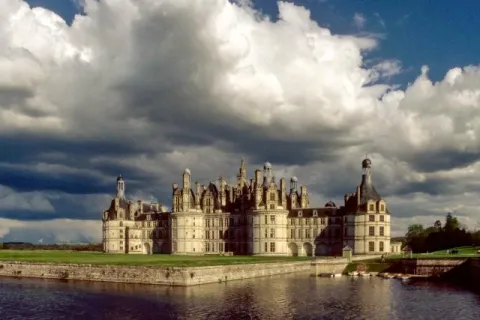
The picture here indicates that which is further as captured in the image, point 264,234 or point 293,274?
point 264,234

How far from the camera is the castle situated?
11350cm

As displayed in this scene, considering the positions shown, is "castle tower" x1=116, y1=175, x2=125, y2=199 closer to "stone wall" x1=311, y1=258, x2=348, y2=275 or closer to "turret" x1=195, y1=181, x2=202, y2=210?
"turret" x1=195, y1=181, x2=202, y2=210

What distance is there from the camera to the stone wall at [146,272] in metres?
69.7

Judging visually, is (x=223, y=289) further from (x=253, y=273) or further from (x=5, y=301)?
(x=5, y=301)

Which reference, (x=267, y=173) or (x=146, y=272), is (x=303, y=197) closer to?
(x=267, y=173)

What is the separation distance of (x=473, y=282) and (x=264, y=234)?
4913 cm

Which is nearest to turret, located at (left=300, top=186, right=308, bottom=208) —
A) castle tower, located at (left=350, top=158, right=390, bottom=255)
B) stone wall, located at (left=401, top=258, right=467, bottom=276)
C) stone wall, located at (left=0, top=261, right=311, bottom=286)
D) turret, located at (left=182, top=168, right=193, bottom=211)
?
castle tower, located at (left=350, top=158, right=390, bottom=255)

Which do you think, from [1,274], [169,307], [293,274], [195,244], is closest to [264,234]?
[195,244]

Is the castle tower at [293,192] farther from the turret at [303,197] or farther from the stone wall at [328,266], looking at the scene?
the stone wall at [328,266]

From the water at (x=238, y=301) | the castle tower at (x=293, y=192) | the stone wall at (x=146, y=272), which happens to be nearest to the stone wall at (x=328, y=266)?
the stone wall at (x=146, y=272)

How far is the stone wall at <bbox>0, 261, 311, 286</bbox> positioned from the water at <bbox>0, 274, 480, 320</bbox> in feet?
7.79

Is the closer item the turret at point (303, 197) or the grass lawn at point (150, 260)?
the grass lawn at point (150, 260)

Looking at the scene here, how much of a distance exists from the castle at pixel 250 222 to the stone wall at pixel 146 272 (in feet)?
94.6

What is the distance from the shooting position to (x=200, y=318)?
1895 inches
